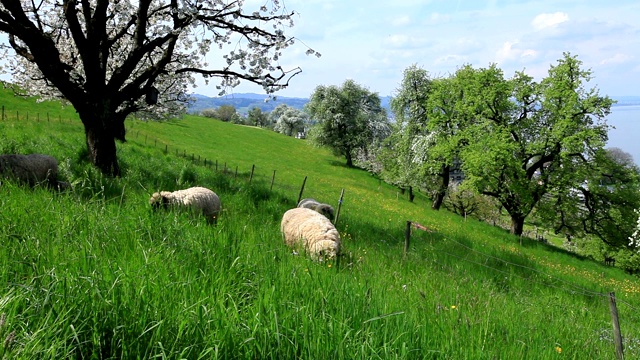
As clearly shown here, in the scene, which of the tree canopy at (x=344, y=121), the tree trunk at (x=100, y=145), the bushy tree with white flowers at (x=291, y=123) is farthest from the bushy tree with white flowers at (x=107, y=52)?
the bushy tree with white flowers at (x=291, y=123)

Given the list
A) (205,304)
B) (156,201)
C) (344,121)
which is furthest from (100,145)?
(344,121)

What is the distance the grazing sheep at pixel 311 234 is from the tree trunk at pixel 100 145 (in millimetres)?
6722

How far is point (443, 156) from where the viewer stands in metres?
33.9

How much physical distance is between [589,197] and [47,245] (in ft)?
111

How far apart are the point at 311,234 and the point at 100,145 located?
323 inches

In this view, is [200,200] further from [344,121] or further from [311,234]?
[344,121]

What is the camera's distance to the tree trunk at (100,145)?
12.0 metres

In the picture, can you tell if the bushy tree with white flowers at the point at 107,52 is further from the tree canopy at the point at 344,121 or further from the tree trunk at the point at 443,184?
the tree canopy at the point at 344,121

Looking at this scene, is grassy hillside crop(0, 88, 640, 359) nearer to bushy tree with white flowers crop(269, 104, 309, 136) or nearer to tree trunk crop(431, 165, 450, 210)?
tree trunk crop(431, 165, 450, 210)

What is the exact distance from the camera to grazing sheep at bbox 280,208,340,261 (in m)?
6.83

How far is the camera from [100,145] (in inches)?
476

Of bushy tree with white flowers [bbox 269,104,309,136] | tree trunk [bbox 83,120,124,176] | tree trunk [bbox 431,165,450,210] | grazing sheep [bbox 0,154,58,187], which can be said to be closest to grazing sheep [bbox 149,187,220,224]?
grazing sheep [bbox 0,154,58,187]

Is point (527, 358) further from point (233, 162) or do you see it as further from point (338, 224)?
point (233, 162)

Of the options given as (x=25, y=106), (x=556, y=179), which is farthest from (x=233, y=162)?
(x=556, y=179)
